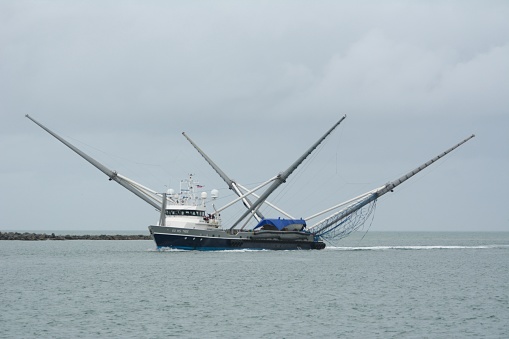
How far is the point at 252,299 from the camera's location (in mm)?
49438

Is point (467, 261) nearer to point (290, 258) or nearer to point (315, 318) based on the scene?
point (290, 258)

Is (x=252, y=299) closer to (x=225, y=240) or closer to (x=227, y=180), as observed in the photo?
(x=225, y=240)

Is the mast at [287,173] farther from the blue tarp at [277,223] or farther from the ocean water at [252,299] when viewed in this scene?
the ocean water at [252,299]

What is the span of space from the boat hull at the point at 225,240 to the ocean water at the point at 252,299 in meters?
4.52

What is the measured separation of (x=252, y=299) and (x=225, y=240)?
126ft

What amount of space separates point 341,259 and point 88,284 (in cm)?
3579

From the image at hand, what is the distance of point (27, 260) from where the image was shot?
88.5 m

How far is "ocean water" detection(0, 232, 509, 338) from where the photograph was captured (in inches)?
1484

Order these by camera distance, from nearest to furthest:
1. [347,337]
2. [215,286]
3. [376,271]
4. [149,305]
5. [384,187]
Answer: [347,337], [149,305], [215,286], [376,271], [384,187]

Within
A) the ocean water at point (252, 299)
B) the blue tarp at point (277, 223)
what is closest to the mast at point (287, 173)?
the blue tarp at point (277, 223)

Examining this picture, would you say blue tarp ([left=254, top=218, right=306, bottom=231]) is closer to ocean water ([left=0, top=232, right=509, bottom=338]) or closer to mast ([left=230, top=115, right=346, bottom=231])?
mast ([left=230, top=115, right=346, bottom=231])

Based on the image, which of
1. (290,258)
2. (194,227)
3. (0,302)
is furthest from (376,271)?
(0,302)

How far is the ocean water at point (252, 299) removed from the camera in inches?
1484

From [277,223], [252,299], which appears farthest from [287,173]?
[252,299]
